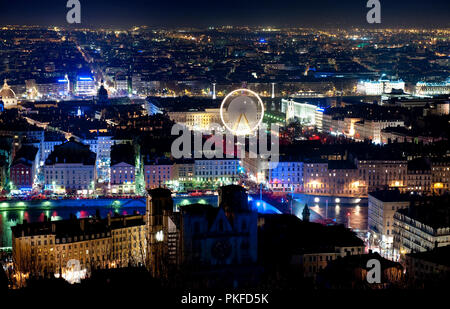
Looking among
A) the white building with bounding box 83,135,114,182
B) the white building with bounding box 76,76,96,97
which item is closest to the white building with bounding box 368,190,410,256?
the white building with bounding box 83,135,114,182

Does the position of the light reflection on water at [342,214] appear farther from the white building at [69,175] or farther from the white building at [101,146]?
the white building at [101,146]

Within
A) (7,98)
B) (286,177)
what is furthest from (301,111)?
(286,177)

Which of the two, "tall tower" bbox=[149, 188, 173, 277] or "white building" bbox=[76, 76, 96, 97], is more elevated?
"white building" bbox=[76, 76, 96, 97]

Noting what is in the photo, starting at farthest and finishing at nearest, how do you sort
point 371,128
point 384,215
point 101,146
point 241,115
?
point 241,115 < point 371,128 < point 101,146 < point 384,215

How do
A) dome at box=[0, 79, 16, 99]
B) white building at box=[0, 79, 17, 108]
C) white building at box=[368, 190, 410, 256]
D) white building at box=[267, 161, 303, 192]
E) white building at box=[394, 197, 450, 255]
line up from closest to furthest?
white building at box=[394, 197, 450, 255] < white building at box=[368, 190, 410, 256] < white building at box=[267, 161, 303, 192] < white building at box=[0, 79, 17, 108] < dome at box=[0, 79, 16, 99]

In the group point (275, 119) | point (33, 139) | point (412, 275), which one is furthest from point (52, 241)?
point (275, 119)

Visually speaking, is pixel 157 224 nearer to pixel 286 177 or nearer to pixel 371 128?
pixel 286 177

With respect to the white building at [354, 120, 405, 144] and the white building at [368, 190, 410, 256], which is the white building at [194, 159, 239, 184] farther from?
the white building at [354, 120, 405, 144]

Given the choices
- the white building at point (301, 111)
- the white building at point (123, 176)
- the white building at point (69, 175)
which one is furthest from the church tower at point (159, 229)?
the white building at point (301, 111)

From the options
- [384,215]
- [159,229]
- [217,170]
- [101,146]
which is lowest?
[384,215]

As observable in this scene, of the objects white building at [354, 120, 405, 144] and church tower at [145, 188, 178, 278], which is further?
white building at [354, 120, 405, 144]

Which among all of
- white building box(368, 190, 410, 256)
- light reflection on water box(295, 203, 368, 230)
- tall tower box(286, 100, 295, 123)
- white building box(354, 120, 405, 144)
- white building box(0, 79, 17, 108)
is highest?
white building box(0, 79, 17, 108)

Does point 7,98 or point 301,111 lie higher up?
point 7,98
